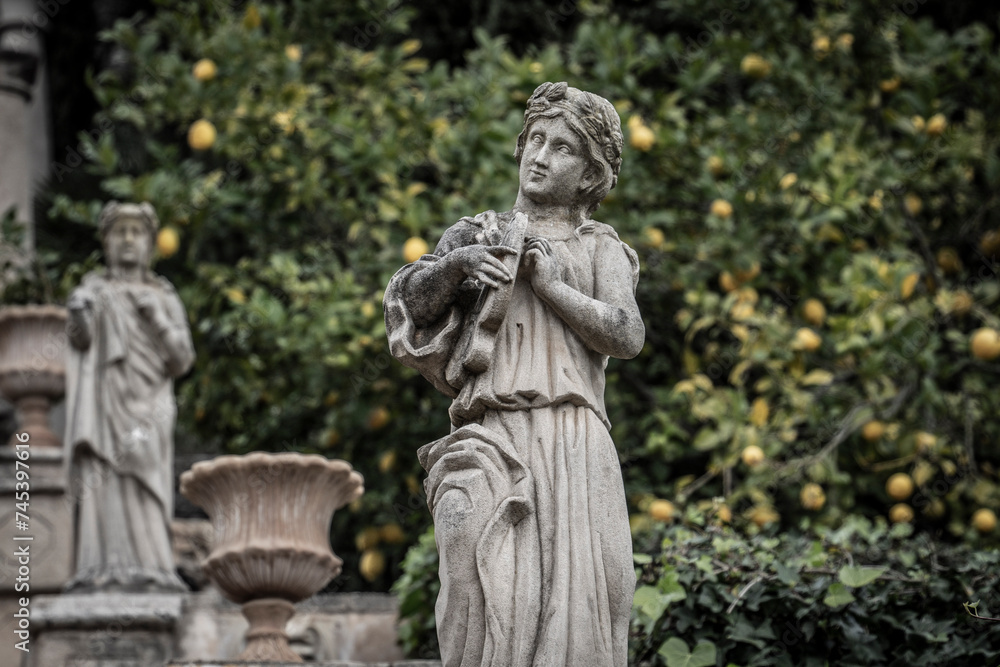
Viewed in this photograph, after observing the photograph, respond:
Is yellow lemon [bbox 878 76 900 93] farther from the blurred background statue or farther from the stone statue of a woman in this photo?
the stone statue of a woman

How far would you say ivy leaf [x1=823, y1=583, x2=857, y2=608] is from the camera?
689 cm

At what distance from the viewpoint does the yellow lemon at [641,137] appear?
10203 mm

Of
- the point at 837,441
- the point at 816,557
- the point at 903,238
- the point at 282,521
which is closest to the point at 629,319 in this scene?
the point at 816,557

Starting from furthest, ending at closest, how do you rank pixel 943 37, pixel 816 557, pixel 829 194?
pixel 943 37 < pixel 829 194 < pixel 816 557

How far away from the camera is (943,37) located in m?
11.0

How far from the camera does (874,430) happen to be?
30.6 feet

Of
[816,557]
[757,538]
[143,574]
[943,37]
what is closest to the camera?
[816,557]

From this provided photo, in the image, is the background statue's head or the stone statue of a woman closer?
the stone statue of a woman

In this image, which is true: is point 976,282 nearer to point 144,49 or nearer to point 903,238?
point 903,238

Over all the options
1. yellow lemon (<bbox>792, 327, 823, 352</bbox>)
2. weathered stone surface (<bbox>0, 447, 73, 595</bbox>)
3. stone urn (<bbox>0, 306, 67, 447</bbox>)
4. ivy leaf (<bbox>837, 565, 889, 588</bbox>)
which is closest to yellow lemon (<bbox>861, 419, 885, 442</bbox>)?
yellow lemon (<bbox>792, 327, 823, 352</bbox>)

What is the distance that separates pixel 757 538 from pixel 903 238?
11.2 feet

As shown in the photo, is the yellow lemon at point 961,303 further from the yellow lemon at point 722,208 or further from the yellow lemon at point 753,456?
the yellow lemon at point 753,456

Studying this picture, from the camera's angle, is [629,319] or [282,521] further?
[282,521]

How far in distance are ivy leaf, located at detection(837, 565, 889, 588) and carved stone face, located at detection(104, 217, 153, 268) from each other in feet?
16.5
